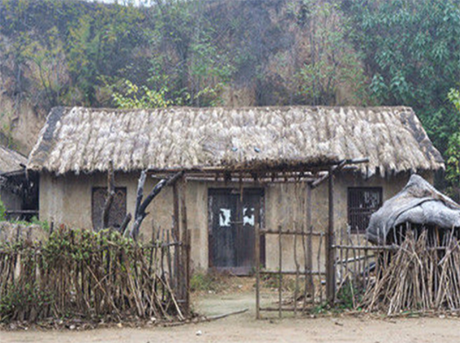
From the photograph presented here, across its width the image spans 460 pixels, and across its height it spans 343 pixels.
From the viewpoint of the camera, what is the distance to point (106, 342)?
712 centimetres

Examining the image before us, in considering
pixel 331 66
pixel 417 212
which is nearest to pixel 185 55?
pixel 331 66

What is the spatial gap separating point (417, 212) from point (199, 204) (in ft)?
19.3

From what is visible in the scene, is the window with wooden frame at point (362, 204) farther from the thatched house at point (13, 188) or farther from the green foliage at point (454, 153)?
the thatched house at point (13, 188)

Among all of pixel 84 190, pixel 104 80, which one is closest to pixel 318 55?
pixel 104 80

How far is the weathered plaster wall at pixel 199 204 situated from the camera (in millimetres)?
13906

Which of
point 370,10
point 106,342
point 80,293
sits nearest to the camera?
point 106,342

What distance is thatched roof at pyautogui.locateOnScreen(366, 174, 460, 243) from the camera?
30.0 ft

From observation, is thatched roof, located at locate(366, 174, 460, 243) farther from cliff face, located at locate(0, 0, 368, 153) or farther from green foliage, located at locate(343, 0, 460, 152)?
cliff face, located at locate(0, 0, 368, 153)

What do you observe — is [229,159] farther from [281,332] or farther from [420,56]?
[420,56]

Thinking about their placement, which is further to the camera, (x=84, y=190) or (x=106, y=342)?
(x=84, y=190)

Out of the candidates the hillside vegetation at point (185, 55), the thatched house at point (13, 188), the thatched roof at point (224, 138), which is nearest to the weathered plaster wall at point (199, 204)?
the thatched roof at point (224, 138)

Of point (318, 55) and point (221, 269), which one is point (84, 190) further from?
point (318, 55)

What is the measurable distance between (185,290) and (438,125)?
11.7 meters

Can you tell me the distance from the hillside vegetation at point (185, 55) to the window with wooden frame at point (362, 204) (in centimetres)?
679
